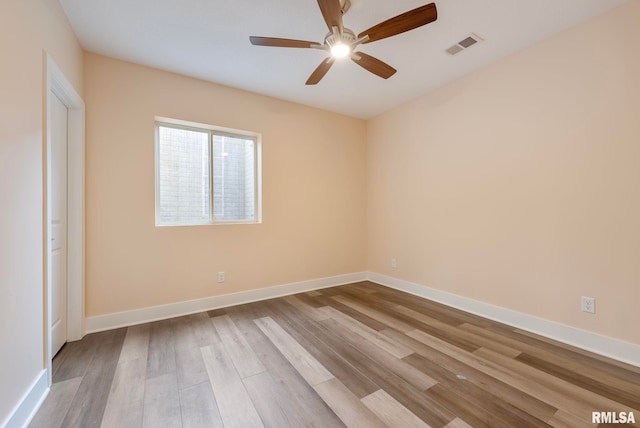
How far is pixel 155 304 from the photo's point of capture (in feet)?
9.05

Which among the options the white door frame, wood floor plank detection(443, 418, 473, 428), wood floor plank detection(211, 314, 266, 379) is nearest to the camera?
wood floor plank detection(443, 418, 473, 428)

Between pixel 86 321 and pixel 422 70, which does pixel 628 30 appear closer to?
pixel 422 70

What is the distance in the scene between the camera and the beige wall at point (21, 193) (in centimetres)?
126

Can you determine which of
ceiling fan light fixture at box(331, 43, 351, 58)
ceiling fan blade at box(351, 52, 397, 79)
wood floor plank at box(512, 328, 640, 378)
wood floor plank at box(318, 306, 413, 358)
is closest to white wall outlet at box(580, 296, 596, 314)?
wood floor plank at box(512, 328, 640, 378)

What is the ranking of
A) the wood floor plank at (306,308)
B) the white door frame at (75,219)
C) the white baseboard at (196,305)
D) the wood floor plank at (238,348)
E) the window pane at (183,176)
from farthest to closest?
1. the window pane at (183,176)
2. the wood floor plank at (306,308)
3. the white baseboard at (196,305)
4. the white door frame at (75,219)
5. the wood floor plank at (238,348)

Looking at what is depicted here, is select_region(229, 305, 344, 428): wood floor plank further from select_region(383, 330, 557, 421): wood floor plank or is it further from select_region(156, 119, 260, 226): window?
select_region(156, 119, 260, 226): window

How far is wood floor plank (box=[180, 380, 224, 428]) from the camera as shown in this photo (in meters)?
1.41

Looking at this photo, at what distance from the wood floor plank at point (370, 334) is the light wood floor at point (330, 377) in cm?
2

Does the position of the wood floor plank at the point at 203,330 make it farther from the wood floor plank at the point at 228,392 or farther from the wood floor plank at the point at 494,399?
the wood floor plank at the point at 494,399

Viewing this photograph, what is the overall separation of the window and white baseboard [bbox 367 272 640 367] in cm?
255

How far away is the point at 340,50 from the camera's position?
192 cm

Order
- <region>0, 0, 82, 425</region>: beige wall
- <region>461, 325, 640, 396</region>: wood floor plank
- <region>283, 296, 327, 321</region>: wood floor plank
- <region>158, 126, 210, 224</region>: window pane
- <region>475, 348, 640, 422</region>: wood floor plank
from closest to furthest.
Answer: <region>0, 0, 82, 425</region>: beige wall, <region>475, 348, 640, 422</region>: wood floor plank, <region>461, 325, 640, 396</region>: wood floor plank, <region>283, 296, 327, 321</region>: wood floor plank, <region>158, 126, 210, 224</region>: window pane

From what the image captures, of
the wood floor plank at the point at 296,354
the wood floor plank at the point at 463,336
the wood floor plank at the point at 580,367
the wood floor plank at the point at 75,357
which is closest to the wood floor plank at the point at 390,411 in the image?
the wood floor plank at the point at 296,354

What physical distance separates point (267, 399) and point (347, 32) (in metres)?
2.48
